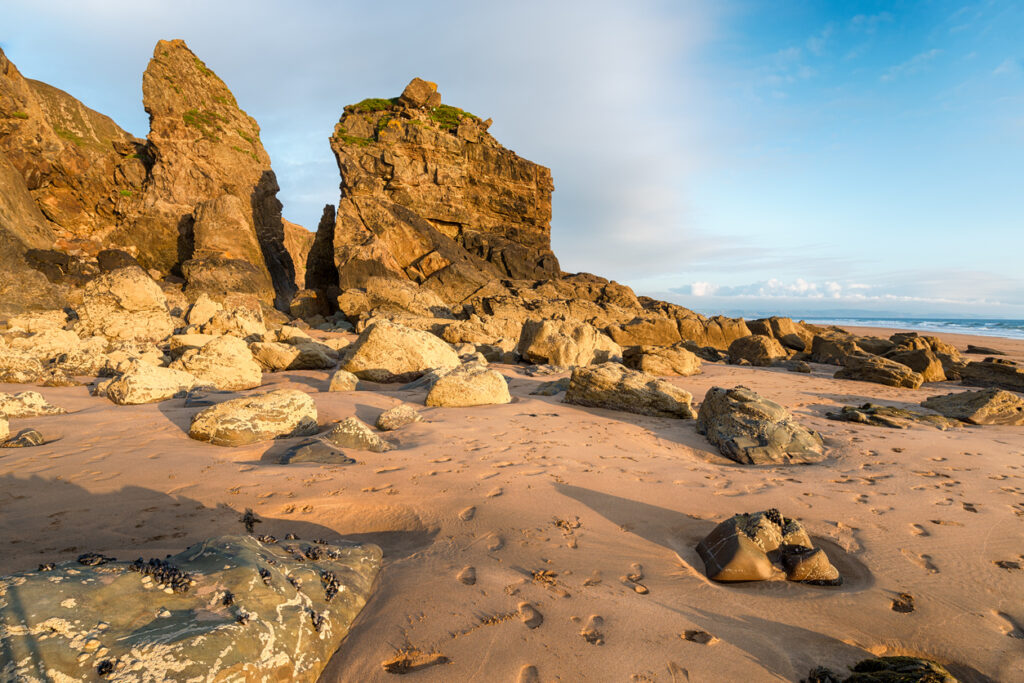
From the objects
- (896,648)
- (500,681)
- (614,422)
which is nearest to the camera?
(500,681)

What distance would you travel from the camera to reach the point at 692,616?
2.04 m

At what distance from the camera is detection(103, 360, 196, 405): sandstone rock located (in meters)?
5.27

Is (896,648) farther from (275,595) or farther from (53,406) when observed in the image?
(53,406)

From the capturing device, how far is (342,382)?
6.65m

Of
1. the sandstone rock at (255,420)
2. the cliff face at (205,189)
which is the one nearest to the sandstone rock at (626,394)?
the sandstone rock at (255,420)

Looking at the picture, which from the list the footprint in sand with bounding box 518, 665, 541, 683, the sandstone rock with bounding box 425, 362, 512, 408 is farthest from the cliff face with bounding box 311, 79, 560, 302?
the footprint in sand with bounding box 518, 665, 541, 683

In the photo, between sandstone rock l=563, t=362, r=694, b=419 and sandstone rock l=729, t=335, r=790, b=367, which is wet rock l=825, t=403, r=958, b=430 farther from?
sandstone rock l=729, t=335, r=790, b=367

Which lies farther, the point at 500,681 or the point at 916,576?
the point at 916,576

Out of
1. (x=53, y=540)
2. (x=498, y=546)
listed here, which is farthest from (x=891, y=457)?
(x=53, y=540)

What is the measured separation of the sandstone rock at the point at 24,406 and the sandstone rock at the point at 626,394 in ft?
19.7

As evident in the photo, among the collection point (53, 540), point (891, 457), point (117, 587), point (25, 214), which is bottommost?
point (891, 457)

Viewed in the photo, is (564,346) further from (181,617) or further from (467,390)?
(181,617)

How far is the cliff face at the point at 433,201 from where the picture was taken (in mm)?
20828

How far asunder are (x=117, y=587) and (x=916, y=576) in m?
3.75
